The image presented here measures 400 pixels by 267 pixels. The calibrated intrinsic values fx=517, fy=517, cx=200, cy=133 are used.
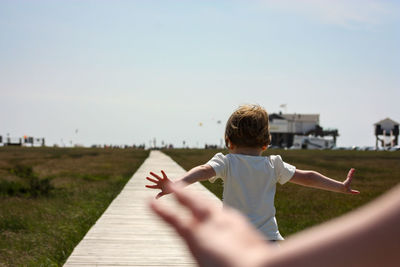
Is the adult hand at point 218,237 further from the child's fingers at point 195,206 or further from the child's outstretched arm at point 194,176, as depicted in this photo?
the child's outstretched arm at point 194,176

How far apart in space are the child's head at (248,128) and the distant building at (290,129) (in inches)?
5014

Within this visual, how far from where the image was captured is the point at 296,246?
1.35ft

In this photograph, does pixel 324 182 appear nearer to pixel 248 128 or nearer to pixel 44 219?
pixel 248 128

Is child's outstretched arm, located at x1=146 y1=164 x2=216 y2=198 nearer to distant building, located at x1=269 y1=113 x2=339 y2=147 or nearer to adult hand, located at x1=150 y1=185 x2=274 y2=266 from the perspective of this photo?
adult hand, located at x1=150 y1=185 x2=274 y2=266

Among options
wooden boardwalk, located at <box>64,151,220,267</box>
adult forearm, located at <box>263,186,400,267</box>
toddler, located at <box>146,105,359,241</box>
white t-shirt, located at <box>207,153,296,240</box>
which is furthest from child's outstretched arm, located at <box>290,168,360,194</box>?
adult forearm, located at <box>263,186,400,267</box>

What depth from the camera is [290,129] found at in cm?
13075

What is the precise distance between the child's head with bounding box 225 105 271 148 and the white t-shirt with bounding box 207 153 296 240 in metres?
0.11

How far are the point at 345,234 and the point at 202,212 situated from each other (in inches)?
6.2

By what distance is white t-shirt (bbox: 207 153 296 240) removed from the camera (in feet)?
10.3

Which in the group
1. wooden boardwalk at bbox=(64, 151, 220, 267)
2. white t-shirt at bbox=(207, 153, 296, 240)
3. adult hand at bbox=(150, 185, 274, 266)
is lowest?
wooden boardwalk at bbox=(64, 151, 220, 267)

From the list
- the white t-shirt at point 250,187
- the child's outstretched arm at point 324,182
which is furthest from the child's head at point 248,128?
the child's outstretched arm at point 324,182

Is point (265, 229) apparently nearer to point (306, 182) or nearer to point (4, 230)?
point (306, 182)

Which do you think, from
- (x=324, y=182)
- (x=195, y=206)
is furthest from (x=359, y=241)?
(x=324, y=182)

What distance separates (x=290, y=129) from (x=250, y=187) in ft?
425
